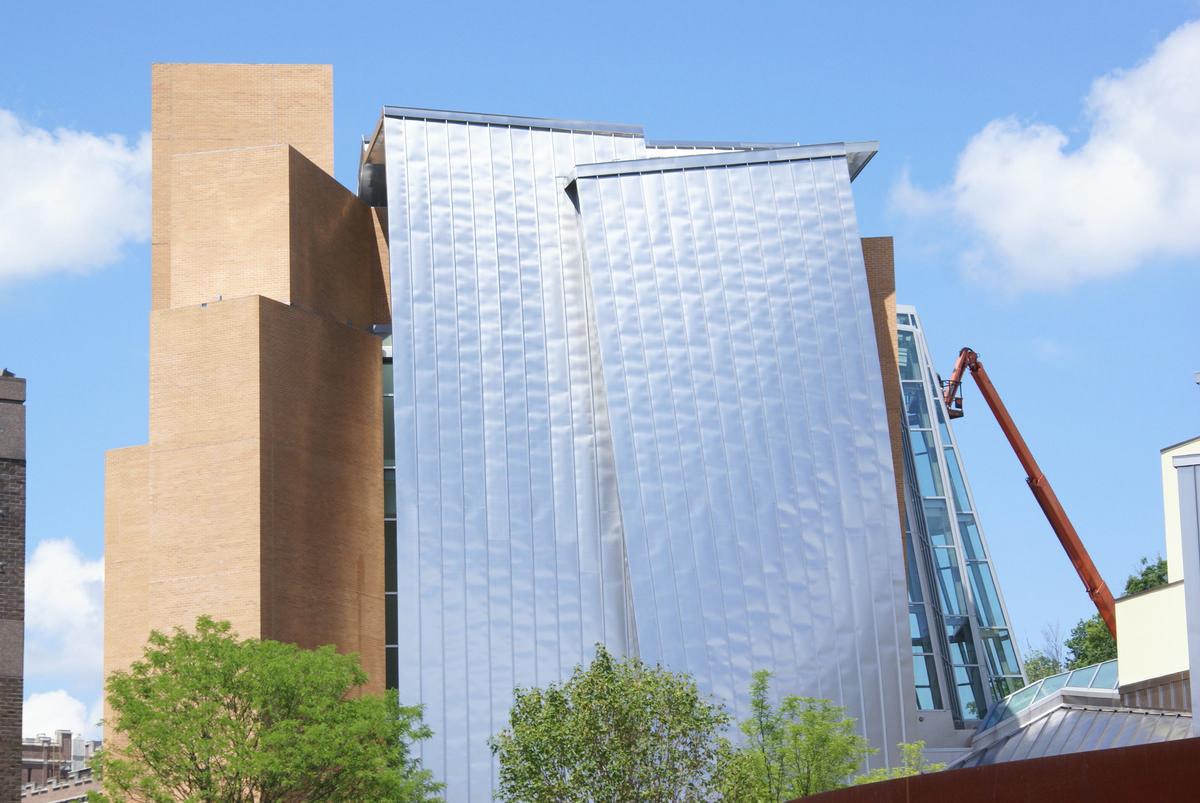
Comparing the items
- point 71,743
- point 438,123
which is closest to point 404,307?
point 438,123

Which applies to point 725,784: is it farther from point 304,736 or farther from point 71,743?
point 71,743

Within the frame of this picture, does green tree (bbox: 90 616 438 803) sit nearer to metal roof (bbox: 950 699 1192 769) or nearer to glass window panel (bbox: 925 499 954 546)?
metal roof (bbox: 950 699 1192 769)

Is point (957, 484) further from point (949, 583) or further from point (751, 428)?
point (751, 428)

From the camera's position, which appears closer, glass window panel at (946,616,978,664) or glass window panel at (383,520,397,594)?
glass window panel at (383,520,397,594)

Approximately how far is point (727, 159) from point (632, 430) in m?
9.02

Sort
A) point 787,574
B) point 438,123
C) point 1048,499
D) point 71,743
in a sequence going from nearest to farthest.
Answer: point 787,574 < point 438,123 < point 1048,499 < point 71,743

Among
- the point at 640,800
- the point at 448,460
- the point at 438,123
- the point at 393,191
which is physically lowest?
the point at 640,800

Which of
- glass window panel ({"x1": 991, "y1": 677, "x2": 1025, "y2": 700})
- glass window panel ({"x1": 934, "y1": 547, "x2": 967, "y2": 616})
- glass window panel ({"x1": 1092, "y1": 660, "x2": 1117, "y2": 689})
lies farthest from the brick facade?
glass window panel ({"x1": 991, "y1": 677, "x2": 1025, "y2": 700})

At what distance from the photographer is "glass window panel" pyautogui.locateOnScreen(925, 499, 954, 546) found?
5281cm

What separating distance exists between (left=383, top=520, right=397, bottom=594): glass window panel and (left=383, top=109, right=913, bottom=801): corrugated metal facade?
4963 mm

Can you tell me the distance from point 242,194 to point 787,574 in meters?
18.4

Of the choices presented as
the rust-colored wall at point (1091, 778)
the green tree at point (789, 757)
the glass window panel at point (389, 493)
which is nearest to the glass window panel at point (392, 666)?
the glass window panel at point (389, 493)

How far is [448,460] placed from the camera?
125 feet

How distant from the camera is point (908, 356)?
59250 millimetres
